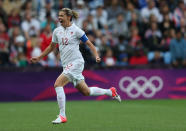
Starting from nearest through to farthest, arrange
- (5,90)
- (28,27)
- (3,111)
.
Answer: (3,111) < (5,90) < (28,27)

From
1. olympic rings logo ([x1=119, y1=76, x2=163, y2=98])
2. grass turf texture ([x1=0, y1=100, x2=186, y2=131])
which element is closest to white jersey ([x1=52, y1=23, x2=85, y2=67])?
grass turf texture ([x1=0, y1=100, x2=186, y2=131])

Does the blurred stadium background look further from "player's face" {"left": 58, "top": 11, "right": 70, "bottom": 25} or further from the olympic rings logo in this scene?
"player's face" {"left": 58, "top": 11, "right": 70, "bottom": 25}

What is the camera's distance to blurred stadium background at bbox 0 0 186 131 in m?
16.4

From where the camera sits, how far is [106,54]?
58.0 ft

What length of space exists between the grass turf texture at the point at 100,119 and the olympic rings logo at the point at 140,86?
259cm

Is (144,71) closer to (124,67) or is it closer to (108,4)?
(124,67)

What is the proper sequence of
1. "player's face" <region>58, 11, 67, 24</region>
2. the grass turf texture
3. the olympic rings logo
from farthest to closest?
1. the olympic rings logo
2. "player's face" <region>58, 11, 67, 24</region>
3. the grass turf texture

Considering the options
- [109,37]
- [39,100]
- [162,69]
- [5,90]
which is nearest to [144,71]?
[162,69]

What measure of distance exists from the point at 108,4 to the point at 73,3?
59.4 inches

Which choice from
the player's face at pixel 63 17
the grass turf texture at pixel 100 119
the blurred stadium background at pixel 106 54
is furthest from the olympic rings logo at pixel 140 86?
the player's face at pixel 63 17

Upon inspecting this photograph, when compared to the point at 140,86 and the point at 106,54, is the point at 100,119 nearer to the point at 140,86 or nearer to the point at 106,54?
the point at 140,86

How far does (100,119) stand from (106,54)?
719 centimetres

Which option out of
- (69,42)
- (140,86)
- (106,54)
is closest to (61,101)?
(69,42)

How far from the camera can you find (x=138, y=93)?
16906 millimetres
